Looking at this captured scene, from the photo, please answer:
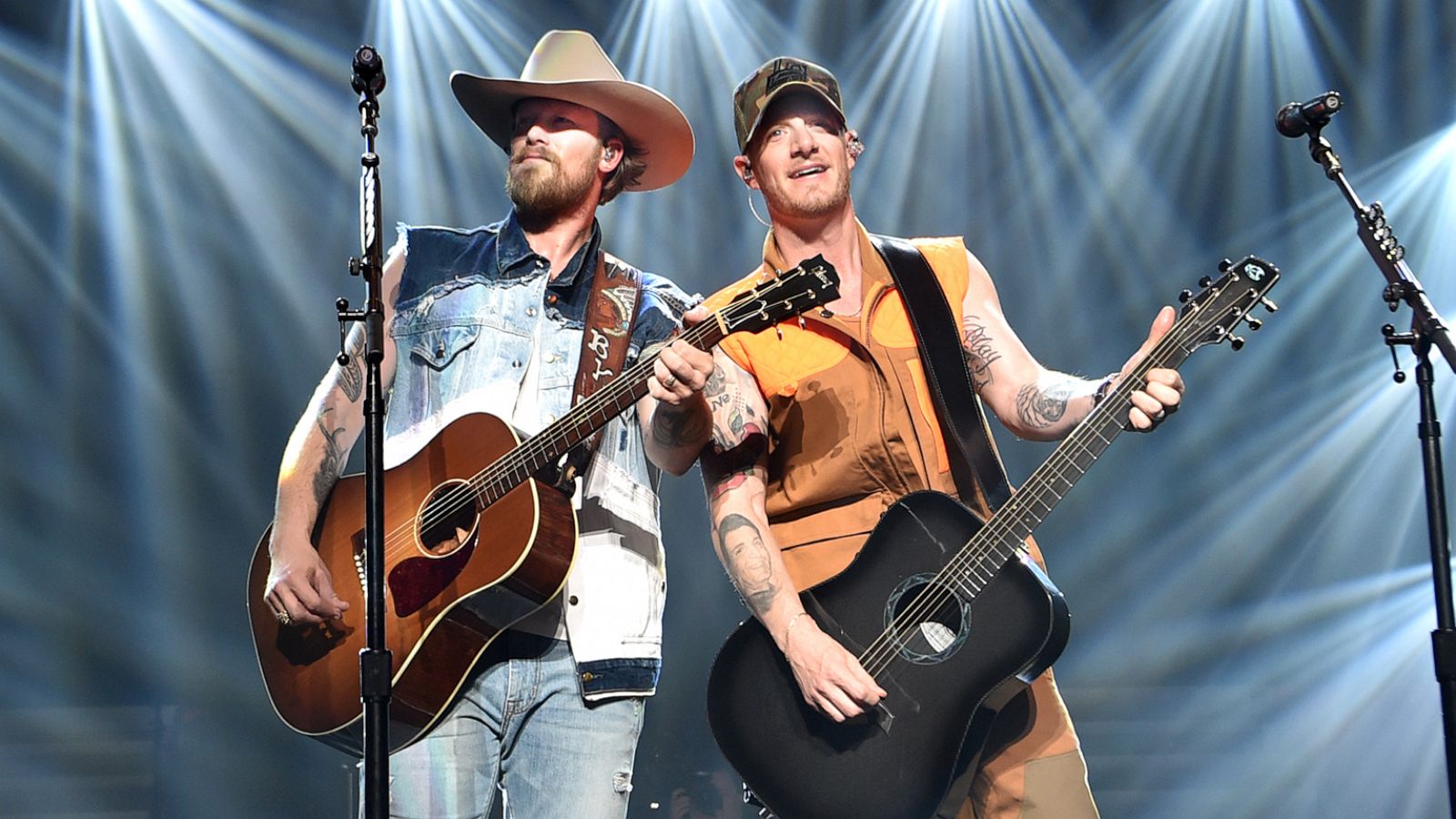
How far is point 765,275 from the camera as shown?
3305 mm

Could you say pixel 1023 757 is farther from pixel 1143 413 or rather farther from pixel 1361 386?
pixel 1361 386

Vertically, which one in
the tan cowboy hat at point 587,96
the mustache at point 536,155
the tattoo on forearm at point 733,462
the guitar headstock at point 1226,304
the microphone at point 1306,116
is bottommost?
the tattoo on forearm at point 733,462

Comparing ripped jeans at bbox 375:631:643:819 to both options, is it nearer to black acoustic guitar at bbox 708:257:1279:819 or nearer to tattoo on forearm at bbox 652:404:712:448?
black acoustic guitar at bbox 708:257:1279:819

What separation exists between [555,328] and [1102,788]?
4.96 metres


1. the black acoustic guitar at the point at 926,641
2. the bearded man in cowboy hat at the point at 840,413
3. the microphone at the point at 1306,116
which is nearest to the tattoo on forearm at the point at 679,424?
the bearded man in cowboy hat at the point at 840,413

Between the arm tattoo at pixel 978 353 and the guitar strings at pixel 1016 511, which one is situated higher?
the arm tattoo at pixel 978 353

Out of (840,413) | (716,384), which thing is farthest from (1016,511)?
(716,384)

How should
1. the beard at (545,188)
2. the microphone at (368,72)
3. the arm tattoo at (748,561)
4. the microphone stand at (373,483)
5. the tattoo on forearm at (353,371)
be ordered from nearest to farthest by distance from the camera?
the microphone stand at (373,483) < the microphone at (368,72) < the arm tattoo at (748,561) < the tattoo on forearm at (353,371) < the beard at (545,188)

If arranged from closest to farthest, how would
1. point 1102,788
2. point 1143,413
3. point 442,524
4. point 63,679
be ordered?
point 1143,413, point 442,524, point 63,679, point 1102,788

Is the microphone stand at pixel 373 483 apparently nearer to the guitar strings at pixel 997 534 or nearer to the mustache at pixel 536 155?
the mustache at pixel 536 155

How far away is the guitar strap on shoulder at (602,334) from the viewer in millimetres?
3109

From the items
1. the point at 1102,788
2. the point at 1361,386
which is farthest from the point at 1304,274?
the point at 1102,788

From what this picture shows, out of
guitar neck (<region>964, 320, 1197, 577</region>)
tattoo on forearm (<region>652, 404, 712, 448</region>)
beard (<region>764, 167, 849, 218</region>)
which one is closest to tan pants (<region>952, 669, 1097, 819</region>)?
guitar neck (<region>964, 320, 1197, 577</region>)

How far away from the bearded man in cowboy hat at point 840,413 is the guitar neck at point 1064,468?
37 millimetres
